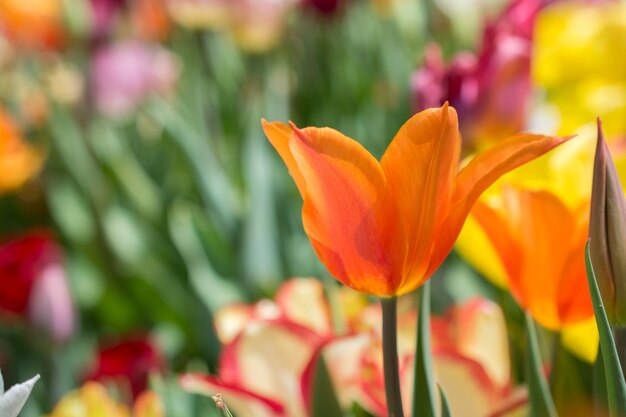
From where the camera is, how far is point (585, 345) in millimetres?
417

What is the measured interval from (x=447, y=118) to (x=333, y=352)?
0.41ft

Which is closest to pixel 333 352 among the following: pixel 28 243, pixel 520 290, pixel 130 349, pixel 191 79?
pixel 520 290

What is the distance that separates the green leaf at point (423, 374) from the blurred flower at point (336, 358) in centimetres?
4

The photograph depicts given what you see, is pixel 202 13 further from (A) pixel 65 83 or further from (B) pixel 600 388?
(B) pixel 600 388

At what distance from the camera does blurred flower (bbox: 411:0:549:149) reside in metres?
0.55

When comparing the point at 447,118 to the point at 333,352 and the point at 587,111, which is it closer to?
the point at 333,352

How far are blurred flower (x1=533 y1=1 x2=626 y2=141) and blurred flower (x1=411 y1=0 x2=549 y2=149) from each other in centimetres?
8

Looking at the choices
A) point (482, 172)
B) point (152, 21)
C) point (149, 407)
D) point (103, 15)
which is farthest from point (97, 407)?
point (152, 21)

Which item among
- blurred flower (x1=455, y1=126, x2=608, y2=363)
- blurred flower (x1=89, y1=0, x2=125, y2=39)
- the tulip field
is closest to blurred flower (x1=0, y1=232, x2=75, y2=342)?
the tulip field

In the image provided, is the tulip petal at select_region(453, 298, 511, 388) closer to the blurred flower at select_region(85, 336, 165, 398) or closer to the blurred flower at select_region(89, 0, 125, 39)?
the blurred flower at select_region(85, 336, 165, 398)

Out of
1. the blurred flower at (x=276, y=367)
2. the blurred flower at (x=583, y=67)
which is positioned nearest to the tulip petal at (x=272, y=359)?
the blurred flower at (x=276, y=367)

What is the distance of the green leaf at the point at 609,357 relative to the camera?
0.96 ft

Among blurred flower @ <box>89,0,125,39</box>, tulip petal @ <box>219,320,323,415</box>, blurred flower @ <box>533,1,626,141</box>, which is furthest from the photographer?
blurred flower @ <box>89,0,125,39</box>

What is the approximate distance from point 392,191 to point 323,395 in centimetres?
10
